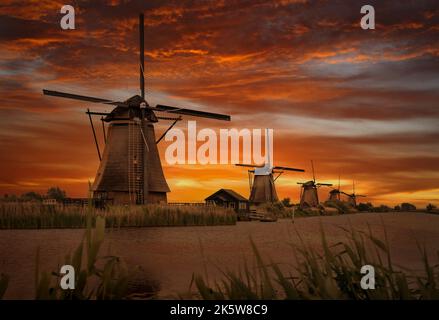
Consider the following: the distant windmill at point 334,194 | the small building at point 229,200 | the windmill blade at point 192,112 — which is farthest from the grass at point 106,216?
the distant windmill at point 334,194

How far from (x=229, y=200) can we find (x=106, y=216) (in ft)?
62.8

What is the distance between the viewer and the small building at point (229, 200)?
3812 centimetres

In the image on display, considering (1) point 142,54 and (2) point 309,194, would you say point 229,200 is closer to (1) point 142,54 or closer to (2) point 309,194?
(1) point 142,54

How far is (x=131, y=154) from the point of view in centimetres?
2703

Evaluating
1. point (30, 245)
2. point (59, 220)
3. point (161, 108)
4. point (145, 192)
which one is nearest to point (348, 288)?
point (30, 245)

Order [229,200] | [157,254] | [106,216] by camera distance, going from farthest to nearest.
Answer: [229,200] < [106,216] < [157,254]

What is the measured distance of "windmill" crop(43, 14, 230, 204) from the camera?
26.7 metres

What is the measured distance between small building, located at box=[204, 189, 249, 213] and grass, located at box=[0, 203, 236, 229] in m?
13.5

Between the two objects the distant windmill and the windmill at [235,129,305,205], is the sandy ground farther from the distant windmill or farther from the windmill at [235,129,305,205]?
the distant windmill

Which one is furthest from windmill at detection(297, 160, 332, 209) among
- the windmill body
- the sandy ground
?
the sandy ground

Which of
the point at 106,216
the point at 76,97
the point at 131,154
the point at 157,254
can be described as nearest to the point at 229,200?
the point at 131,154

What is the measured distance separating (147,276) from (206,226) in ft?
49.6

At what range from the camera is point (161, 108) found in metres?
28.9
